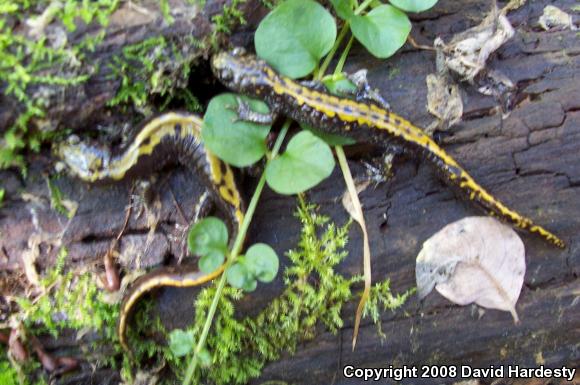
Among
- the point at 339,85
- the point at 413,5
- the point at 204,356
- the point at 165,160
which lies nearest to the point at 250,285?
the point at 204,356

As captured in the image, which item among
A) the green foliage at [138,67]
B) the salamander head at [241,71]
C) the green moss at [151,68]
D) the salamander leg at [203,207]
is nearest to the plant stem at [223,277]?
the salamander leg at [203,207]

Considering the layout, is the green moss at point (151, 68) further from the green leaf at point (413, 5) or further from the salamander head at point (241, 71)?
the green leaf at point (413, 5)

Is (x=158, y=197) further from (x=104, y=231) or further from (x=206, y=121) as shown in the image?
(x=206, y=121)

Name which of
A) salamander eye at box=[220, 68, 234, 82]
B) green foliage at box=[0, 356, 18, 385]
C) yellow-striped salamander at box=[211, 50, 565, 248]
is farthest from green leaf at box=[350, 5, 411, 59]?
green foliage at box=[0, 356, 18, 385]

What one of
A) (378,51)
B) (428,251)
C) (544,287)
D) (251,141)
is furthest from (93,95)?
(544,287)

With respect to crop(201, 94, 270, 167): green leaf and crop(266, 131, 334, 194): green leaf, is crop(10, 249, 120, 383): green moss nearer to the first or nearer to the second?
crop(201, 94, 270, 167): green leaf
